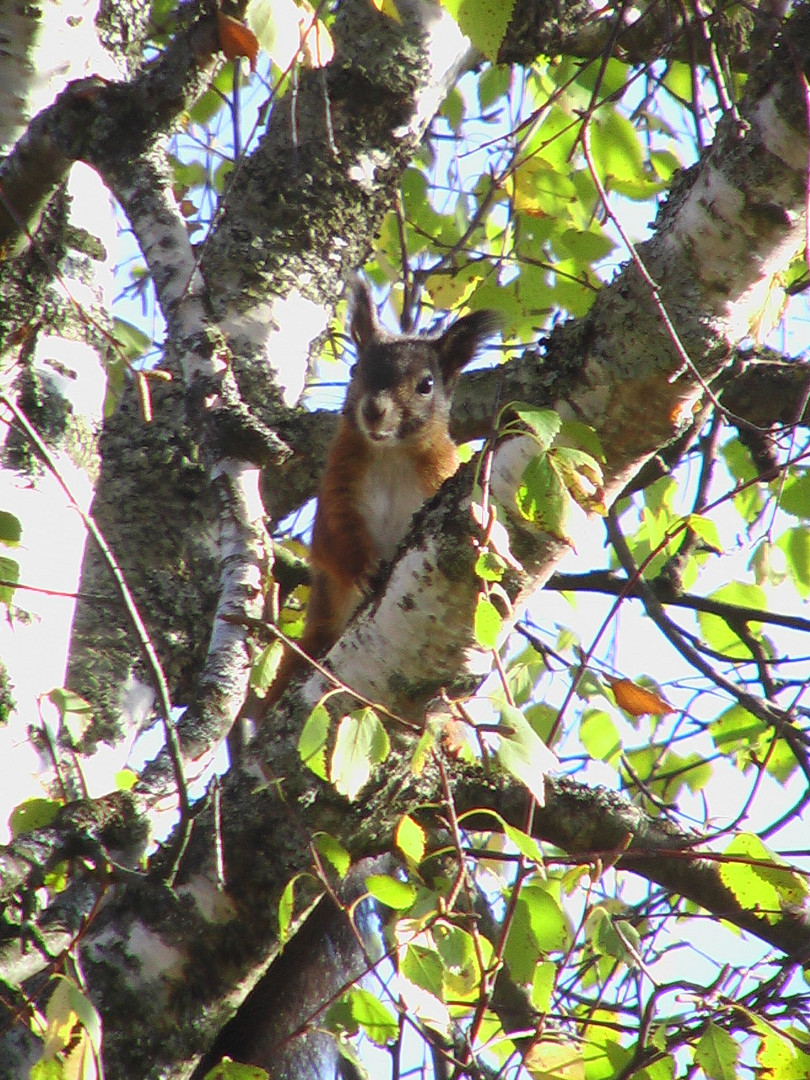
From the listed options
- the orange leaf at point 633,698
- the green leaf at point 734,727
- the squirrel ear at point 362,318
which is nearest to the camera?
the orange leaf at point 633,698

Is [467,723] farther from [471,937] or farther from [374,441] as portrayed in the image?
[374,441]

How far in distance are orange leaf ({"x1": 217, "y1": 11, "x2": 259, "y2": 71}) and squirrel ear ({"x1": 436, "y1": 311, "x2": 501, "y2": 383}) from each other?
5.32ft

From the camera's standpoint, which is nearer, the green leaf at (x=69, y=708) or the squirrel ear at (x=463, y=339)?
the green leaf at (x=69, y=708)

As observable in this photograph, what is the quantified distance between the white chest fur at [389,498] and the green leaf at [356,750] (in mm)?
1943

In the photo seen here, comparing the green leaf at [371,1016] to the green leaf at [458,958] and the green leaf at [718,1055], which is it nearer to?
the green leaf at [458,958]

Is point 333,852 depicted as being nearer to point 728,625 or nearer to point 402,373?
point 728,625

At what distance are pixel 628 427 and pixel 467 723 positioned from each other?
415 millimetres

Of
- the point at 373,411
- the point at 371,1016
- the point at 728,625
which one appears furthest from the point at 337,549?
the point at 371,1016

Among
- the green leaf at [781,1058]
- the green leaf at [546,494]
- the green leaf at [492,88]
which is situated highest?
the green leaf at [492,88]

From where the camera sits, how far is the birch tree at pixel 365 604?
1210 millimetres

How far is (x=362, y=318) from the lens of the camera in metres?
3.39

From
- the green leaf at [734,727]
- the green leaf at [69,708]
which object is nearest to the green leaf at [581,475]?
the green leaf at [69,708]

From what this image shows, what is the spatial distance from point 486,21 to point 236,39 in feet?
1.16

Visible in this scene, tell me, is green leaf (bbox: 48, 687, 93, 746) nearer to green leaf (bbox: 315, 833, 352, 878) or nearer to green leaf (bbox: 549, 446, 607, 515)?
green leaf (bbox: 315, 833, 352, 878)
